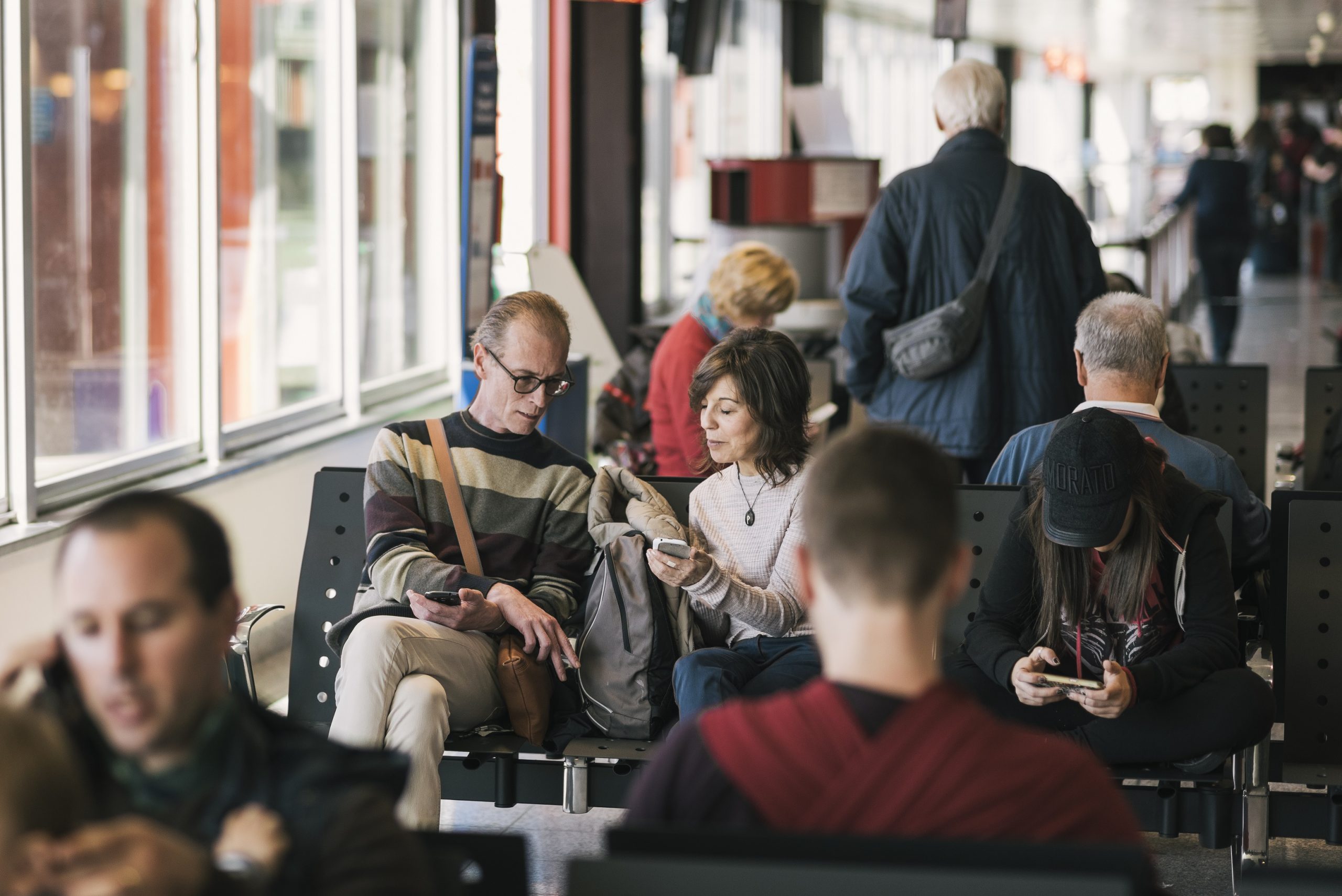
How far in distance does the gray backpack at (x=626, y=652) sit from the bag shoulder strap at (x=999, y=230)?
182 cm

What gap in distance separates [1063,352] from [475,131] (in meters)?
2.33

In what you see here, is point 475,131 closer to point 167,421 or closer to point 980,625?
point 167,421

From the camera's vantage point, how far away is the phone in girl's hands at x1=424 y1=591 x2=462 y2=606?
297cm

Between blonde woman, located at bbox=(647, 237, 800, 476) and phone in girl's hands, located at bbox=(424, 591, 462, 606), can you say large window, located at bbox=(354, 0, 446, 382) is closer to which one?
blonde woman, located at bbox=(647, 237, 800, 476)

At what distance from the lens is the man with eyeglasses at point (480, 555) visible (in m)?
2.87

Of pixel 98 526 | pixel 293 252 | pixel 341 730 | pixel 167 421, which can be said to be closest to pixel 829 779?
pixel 98 526

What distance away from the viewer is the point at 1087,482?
2.66m

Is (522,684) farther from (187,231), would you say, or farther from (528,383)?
(187,231)

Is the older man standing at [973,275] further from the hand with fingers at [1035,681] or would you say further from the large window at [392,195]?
the large window at [392,195]

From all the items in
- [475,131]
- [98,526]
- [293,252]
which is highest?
[475,131]

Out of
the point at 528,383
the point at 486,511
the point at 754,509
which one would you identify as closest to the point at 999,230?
the point at 754,509

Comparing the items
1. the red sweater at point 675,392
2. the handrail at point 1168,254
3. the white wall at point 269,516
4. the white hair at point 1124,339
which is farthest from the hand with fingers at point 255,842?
the handrail at point 1168,254

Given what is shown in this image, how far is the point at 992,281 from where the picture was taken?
442 centimetres

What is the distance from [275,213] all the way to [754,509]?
3.81m
